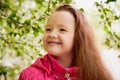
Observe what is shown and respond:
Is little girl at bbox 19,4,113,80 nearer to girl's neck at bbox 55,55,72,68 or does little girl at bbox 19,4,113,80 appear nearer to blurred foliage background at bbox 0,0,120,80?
girl's neck at bbox 55,55,72,68

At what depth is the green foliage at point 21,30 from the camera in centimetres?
168

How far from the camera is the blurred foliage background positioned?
167 centimetres

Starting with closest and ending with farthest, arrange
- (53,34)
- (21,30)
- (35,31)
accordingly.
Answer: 1. (53,34)
2. (35,31)
3. (21,30)

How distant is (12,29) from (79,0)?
548 mm

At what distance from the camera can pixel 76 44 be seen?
3.91ft

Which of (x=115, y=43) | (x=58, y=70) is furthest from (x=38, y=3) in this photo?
(x=58, y=70)

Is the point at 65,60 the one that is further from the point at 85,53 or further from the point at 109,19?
the point at 109,19

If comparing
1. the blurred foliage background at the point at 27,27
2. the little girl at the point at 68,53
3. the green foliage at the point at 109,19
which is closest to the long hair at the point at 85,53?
the little girl at the point at 68,53

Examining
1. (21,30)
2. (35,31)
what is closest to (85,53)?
(35,31)

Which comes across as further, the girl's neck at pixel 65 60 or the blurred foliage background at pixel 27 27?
the blurred foliage background at pixel 27 27

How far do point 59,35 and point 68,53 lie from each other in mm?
97

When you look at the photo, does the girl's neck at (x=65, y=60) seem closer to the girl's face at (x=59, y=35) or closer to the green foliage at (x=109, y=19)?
the girl's face at (x=59, y=35)

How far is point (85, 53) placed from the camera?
121 cm

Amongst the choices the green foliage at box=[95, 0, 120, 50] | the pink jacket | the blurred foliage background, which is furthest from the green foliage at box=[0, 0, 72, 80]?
the pink jacket
